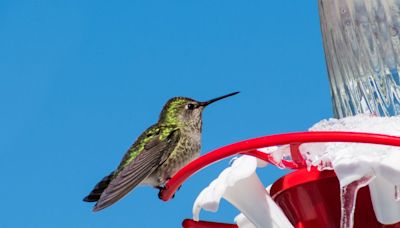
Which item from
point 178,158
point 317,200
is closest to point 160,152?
point 178,158

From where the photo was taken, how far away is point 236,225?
3.80 metres

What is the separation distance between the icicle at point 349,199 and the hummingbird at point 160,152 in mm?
2902

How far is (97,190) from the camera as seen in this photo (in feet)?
21.8

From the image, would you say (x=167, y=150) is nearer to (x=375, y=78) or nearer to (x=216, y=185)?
(x=375, y=78)

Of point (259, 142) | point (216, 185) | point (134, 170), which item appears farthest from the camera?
point (134, 170)

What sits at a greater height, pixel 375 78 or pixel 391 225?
pixel 375 78

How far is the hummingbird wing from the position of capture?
5.69 meters

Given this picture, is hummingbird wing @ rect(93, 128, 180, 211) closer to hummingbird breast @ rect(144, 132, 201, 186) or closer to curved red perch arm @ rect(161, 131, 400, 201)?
hummingbird breast @ rect(144, 132, 201, 186)

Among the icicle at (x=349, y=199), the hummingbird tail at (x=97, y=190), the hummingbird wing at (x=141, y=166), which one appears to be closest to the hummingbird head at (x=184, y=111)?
the hummingbird wing at (x=141, y=166)

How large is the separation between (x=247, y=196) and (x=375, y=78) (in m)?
1.15

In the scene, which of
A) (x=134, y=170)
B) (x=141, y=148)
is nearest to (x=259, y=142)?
(x=134, y=170)

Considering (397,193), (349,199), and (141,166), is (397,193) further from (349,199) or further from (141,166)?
(141,166)

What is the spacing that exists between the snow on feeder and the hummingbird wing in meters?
2.00

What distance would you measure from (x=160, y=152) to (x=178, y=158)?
264 mm
